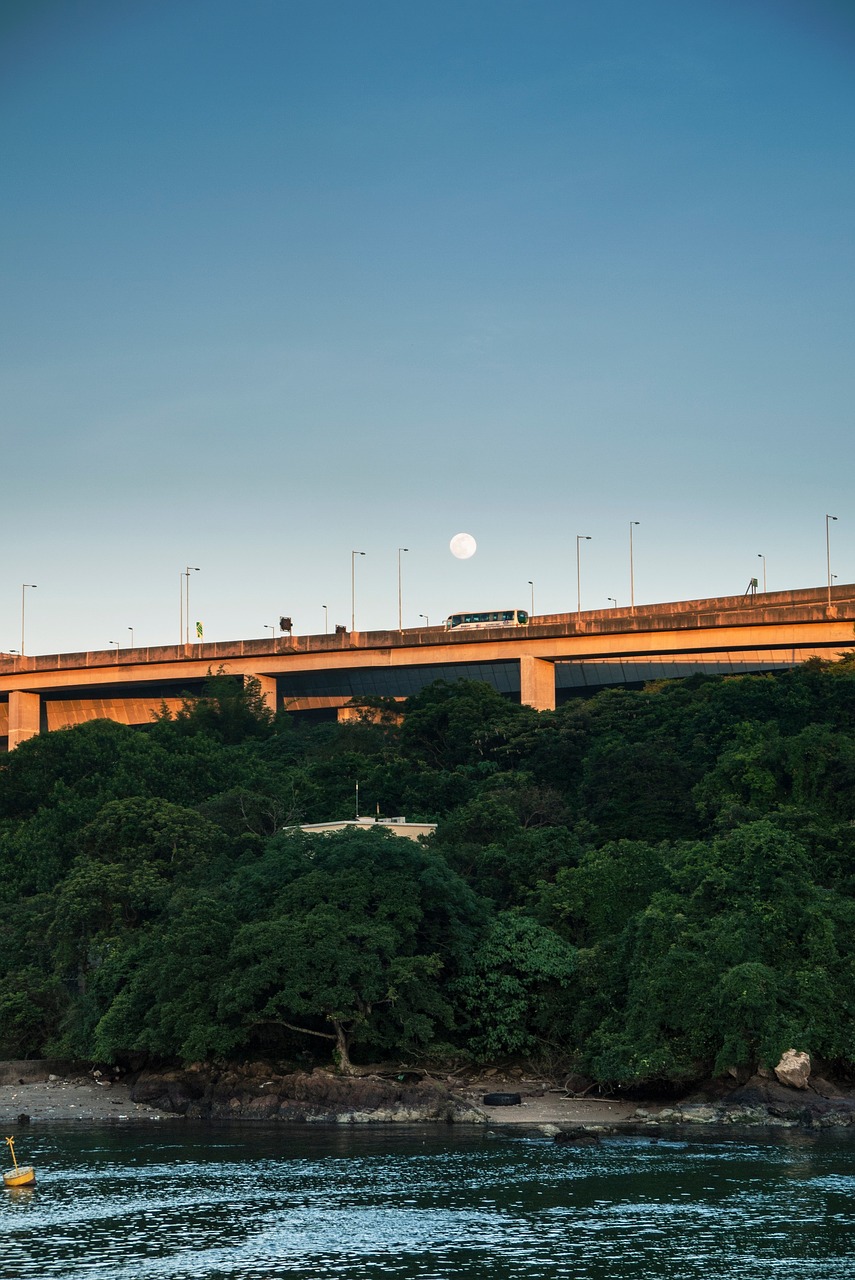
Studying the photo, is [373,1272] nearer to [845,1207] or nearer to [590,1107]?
[845,1207]

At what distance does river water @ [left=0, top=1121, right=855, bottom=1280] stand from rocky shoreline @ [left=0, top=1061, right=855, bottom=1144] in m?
2.68

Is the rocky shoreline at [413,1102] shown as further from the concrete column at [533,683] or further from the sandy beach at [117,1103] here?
the concrete column at [533,683]

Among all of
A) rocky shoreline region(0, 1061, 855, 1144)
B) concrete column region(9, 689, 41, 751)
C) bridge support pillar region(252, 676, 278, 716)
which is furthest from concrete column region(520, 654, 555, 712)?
rocky shoreline region(0, 1061, 855, 1144)

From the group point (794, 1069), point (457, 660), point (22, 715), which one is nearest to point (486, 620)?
point (457, 660)

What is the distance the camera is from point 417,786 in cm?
7500

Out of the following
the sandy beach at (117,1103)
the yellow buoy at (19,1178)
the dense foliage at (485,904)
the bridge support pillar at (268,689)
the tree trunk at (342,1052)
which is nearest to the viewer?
the yellow buoy at (19,1178)

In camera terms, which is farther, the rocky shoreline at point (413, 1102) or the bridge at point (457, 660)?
the bridge at point (457, 660)

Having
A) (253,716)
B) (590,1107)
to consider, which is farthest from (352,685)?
(590,1107)

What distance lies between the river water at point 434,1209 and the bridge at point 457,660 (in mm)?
45484

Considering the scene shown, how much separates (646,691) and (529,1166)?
1860 inches

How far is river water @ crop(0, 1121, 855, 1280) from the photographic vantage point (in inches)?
1199

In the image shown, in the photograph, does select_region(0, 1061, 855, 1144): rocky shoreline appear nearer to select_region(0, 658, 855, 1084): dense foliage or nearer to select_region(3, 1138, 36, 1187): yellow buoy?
select_region(0, 658, 855, 1084): dense foliage

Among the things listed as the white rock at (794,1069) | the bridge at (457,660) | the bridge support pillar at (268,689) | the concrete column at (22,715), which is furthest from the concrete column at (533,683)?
the white rock at (794,1069)

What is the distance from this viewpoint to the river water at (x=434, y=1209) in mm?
30453
